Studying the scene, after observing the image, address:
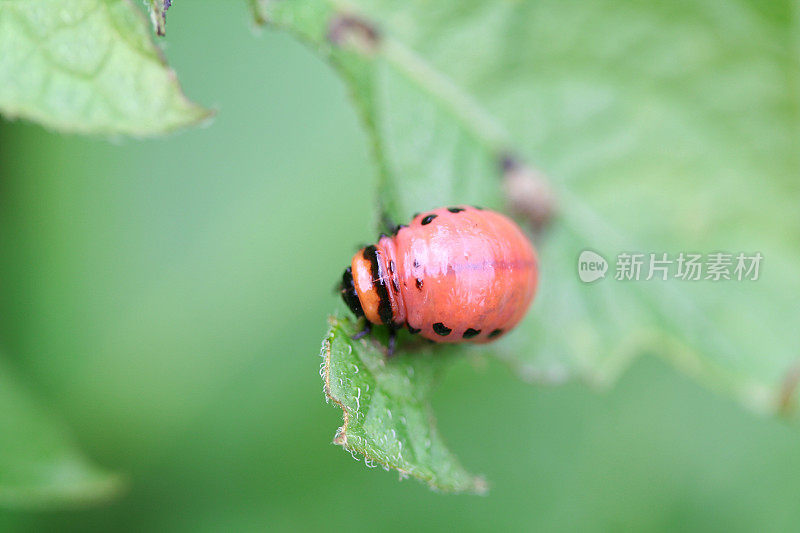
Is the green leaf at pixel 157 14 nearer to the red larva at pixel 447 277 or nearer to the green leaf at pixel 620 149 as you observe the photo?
the green leaf at pixel 620 149

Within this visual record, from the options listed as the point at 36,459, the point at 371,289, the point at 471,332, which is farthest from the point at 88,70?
the point at 36,459

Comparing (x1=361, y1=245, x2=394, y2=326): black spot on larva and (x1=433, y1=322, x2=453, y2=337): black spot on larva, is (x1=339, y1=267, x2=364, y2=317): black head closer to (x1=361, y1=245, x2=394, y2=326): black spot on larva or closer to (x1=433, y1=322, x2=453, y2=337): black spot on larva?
(x1=361, y1=245, x2=394, y2=326): black spot on larva

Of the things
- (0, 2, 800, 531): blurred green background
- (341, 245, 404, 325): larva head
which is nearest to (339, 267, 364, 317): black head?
(341, 245, 404, 325): larva head

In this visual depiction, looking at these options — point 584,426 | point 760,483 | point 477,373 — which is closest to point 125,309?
point 477,373

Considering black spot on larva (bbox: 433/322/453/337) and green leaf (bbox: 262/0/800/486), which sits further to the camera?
green leaf (bbox: 262/0/800/486)

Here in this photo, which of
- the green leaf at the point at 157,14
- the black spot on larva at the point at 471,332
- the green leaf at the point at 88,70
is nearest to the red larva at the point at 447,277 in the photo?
the black spot on larva at the point at 471,332

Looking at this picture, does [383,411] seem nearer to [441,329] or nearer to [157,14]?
[441,329]
